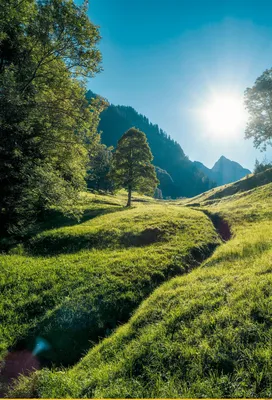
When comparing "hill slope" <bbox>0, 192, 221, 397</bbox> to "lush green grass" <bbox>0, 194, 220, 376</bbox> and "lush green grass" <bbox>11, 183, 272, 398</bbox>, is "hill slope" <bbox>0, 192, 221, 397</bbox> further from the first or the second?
"lush green grass" <bbox>11, 183, 272, 398</bbox>

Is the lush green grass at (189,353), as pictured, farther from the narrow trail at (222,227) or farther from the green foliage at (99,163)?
the green foliage at (99,163)

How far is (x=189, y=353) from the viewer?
5.44 meters

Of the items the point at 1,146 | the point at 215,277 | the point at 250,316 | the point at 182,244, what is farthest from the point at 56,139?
the point at 250,316

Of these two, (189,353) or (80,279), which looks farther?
(80,279)

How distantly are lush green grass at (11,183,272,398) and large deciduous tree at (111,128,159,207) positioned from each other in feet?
103

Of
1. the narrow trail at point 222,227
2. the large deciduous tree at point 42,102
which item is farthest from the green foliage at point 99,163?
the narrow trail at point 222,227

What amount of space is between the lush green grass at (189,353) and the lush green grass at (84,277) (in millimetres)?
1481

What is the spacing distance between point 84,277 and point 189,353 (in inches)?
294

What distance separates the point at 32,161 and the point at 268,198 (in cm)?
2765

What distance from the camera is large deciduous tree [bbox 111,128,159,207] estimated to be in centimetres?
3947

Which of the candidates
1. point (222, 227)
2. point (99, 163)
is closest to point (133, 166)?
point (99, 163)

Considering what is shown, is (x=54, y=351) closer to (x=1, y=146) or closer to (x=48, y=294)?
(x=48, y=294)

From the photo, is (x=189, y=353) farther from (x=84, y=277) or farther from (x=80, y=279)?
(x=84, y=277)

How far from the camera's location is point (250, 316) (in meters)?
6.06
